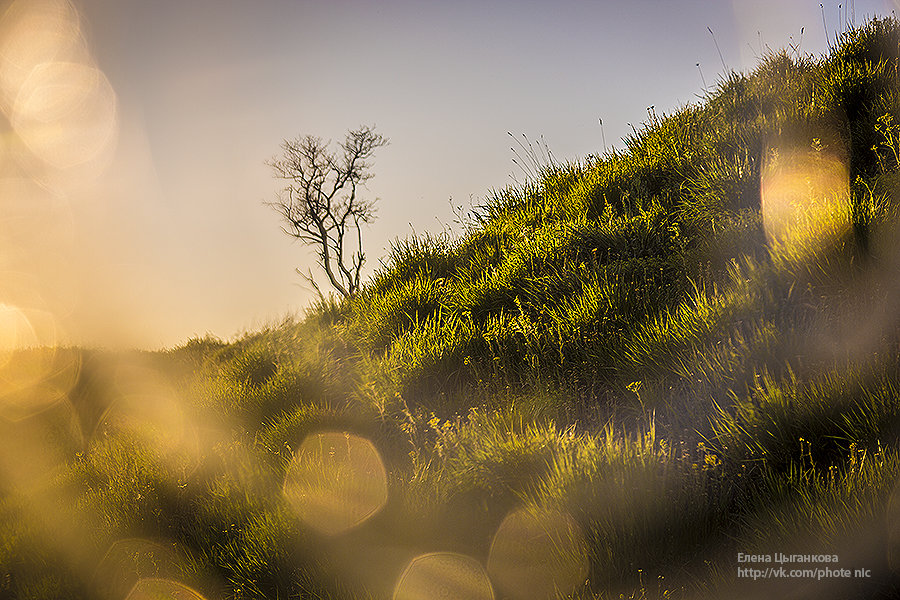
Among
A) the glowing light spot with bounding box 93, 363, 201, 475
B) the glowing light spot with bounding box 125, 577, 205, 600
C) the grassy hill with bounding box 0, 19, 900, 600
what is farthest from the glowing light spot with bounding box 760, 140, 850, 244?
the glowing light spot with bounding box 93, 363, 201, 475

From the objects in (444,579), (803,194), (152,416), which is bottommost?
(444,579)

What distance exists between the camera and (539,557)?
7.06ft

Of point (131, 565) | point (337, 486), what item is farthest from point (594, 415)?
point (131, 565)

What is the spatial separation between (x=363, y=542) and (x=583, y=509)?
44.1 inches

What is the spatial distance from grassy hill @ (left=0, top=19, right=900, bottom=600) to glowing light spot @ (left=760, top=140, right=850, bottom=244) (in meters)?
0.02

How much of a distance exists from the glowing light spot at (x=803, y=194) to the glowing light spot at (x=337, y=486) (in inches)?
106

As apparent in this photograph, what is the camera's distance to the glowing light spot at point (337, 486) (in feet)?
9.11

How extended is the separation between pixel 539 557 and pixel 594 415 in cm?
102

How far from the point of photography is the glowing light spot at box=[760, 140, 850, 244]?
291 cm

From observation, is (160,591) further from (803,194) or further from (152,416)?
(803,194)

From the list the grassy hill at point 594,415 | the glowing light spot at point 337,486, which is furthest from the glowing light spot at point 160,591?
the glowing light spot at point 337,486

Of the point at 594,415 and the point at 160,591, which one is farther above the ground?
the point at 594,415

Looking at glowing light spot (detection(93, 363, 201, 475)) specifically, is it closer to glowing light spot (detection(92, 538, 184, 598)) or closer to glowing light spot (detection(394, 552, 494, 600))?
glowing light spot (detection(92, 538, 184, 598))

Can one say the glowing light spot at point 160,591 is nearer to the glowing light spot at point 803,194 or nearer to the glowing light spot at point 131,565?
the glowing light spot at point 131,565
